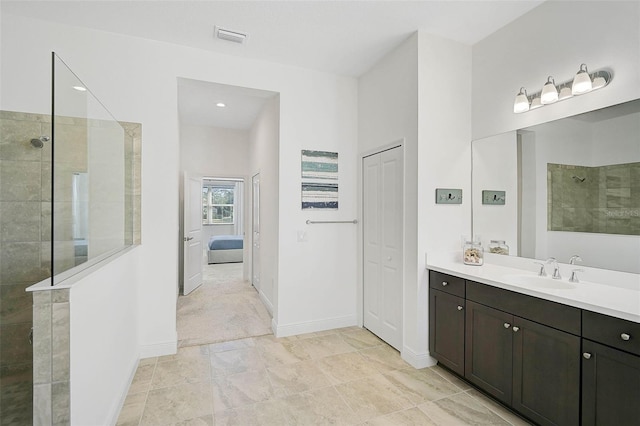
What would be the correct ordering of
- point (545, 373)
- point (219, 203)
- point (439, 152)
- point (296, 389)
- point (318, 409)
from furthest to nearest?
point (219, 203) → point (439, 152) → point (296, 389) → point (318, 409) → point (545, 373)

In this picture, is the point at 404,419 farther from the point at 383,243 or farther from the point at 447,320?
the point at 383,243

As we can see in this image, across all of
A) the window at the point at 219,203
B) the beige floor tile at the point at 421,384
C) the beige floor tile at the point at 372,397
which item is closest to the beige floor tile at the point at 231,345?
the beige floor tile at the point at 372,397

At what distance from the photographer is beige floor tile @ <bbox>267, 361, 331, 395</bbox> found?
238 cm

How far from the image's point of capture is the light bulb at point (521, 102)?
7.91 feet

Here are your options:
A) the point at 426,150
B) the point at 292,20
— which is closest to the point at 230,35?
the point at 292,20

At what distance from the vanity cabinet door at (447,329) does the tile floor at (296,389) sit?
0.16m

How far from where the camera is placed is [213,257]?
25.7 ft

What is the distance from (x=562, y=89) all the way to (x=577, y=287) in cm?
139

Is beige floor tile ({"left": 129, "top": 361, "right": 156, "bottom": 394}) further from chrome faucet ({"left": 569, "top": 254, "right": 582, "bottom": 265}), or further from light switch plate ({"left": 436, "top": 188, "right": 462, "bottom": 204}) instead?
chrome faucet ({"left": 569, "top": 254, "right": 582, "bottom": 265})

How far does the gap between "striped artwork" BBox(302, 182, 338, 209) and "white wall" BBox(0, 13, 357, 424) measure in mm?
92

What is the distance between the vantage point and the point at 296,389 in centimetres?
237

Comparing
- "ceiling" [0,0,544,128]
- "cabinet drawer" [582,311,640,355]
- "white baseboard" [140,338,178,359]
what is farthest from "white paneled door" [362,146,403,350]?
"white baseboard" [140,338,178,359]

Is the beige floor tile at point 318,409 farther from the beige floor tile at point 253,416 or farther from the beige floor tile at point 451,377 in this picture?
the beige floor tile at point 451,377

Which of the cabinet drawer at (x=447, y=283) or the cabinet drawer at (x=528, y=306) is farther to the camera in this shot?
the cabinet drawer at (x=447, y=283)
